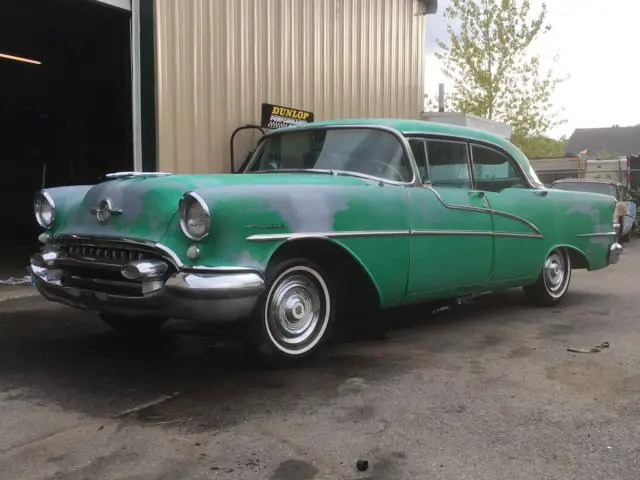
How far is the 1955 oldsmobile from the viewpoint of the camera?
12.2ft

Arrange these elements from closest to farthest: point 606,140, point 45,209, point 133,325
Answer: point 45,209
point 133,325
point 606,140

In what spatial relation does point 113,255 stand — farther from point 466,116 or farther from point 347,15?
point 466,116

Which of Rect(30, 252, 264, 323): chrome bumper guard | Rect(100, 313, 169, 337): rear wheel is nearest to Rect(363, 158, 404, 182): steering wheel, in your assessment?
Rect(30, 252, 264, 323): chrome bumper guard

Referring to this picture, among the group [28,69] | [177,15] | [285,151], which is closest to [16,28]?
[28,69]

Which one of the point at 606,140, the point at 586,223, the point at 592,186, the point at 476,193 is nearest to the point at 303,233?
the point at 476,193

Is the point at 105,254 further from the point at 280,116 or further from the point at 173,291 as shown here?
the point at 280,116

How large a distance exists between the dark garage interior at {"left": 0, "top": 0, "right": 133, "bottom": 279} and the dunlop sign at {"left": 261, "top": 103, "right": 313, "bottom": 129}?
1.92 meters

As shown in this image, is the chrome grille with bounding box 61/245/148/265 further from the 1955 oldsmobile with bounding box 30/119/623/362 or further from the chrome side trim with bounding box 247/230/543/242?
the chrome side trim with bounding box 247/230/543/242

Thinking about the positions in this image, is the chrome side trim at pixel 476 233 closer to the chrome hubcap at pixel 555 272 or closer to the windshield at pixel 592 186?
the chrome hubcap at pixel 555 272

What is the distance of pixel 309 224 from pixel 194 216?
2.50 feet

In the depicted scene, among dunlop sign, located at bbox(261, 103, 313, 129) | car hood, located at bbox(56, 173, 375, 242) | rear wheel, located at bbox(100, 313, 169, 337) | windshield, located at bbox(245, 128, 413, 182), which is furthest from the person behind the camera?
dunlop sign, located at bbox(261, 103, 313, 129)

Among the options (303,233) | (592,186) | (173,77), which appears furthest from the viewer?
(592,186)

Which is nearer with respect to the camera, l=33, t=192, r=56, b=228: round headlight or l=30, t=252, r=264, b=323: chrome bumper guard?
l=30, t=252, r=264, b=323: chrome bumper guard

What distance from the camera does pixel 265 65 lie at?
377 inches
